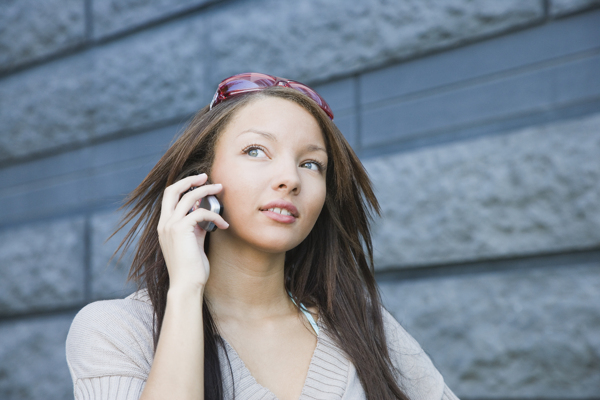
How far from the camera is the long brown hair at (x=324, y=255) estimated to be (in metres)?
1.98

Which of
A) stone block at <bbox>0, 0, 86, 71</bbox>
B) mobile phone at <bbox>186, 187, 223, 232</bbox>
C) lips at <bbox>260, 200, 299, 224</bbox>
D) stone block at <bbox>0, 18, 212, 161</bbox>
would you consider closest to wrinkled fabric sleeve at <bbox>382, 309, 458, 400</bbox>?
lips at <bbox>260, 200, 299, 224</bbox>

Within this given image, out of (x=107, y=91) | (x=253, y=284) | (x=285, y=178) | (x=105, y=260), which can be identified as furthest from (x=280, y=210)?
(x=107, y=91)

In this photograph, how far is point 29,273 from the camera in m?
4.67

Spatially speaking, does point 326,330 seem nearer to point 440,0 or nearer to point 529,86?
point 529,86

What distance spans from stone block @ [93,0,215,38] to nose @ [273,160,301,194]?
2570 mm

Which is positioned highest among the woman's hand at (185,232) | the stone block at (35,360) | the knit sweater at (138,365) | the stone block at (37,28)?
the stone block at (37,28)

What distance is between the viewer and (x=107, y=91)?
14.9 feet

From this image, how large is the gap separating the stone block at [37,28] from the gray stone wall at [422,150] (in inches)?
1.1

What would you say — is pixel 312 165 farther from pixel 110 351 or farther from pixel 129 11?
pixel 129 11

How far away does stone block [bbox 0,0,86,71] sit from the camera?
15.4ft

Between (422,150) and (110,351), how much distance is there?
2.11 metres

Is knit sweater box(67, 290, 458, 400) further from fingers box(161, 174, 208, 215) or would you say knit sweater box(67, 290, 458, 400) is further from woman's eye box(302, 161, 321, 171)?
woman's eye box(302, 161, 321, 171)

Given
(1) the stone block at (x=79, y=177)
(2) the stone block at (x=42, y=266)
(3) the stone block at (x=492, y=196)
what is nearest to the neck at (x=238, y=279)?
(3) the stone block at (x=492, y=196)

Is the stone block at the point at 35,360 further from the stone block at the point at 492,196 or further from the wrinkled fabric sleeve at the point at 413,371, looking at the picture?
the wrinkled fabric sleeve at the point at 413,371
